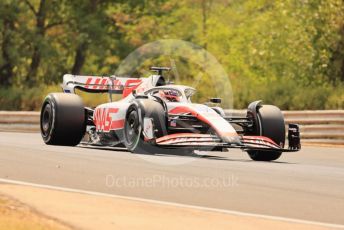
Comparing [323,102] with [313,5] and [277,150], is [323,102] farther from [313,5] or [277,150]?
[277,150]

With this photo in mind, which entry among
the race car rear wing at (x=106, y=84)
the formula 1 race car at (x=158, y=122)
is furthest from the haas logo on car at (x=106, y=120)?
the race car rear wing at (x=106, y=84)

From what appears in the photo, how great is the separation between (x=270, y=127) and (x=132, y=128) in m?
2.59

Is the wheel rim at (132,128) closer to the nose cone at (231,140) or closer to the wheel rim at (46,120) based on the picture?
the nose cone at (231,140)

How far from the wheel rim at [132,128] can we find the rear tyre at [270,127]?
2.34 meters

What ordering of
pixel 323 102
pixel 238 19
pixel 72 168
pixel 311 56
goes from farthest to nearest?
pixel 238 19 < pixel 311 56 < pixel 323 102 < pixel 72 168

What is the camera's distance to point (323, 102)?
28719 mm

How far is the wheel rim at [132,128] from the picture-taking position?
1708 centimetres

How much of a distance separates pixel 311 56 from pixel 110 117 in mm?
17715


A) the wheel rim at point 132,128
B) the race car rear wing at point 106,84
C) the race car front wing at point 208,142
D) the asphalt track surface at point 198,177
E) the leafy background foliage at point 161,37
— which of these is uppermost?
the leafy background foliage at point 161,37

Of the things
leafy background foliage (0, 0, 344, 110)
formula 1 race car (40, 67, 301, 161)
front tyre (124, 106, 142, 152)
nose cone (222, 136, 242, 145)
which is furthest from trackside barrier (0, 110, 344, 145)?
nose cone (222, 136, 242, 145)

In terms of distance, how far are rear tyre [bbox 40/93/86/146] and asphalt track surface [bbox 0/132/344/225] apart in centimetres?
41

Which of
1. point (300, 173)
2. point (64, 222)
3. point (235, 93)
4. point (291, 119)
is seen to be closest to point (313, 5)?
point (235, 93)

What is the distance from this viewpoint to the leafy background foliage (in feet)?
108

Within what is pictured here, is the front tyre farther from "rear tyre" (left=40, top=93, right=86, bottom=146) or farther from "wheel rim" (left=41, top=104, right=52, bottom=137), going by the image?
"wheel rim" (left=41, top=104, right=52, bottom=137)
